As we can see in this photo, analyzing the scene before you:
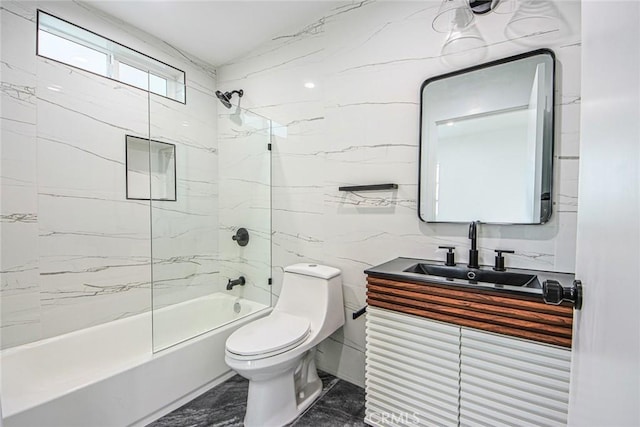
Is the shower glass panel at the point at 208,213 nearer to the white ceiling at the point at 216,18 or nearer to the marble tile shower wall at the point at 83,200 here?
the marble tile shower wall at the point at 83,200

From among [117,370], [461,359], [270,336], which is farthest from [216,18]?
[461,359]

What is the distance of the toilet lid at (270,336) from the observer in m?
1.47

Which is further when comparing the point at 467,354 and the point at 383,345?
the point at 383,345

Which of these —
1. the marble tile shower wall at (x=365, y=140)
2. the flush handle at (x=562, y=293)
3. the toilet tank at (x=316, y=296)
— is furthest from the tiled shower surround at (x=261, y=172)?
the flush handle at (x=562, y=293)

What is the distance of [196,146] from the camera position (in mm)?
2559

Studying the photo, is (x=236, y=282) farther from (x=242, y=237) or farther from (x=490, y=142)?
(x=490, y=142)

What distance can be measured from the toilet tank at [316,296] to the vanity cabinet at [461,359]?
1.29 ft

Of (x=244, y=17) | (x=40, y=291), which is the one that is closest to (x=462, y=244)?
(x=244, y=17)

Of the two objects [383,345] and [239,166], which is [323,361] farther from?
[239,166]

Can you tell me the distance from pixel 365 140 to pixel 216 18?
56.8 inches

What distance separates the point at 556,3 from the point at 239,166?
91.3 inches

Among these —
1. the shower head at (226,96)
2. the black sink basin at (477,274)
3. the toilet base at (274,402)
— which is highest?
the shower head at (226,96)

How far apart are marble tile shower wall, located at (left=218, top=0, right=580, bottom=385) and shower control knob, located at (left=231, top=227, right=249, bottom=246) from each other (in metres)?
0.32

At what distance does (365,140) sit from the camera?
1.90 metres
